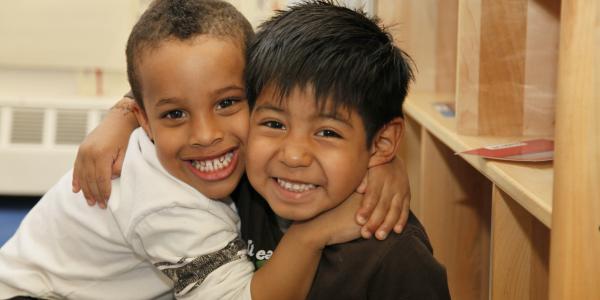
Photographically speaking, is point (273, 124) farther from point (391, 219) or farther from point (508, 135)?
point (508, 135)

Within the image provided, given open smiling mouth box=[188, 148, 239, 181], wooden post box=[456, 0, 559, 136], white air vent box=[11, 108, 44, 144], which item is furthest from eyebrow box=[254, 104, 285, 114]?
white air vent box=[11, 108, 44, 144]

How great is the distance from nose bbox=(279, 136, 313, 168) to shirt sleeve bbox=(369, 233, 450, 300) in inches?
6.6

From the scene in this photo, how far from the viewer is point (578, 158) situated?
0.71 metres

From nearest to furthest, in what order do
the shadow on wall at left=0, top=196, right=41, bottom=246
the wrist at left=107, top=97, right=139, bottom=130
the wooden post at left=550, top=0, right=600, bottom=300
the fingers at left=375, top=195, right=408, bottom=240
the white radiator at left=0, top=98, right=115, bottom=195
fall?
the wooden post at left=550, top=0, right=600, bottom=300
the fingers at left=375, top=195, right=408, bottom=240
the wrist at left=107, top=97, right=139, bottom=130
the shadow on wall at left=0, top=196, right=41, bottom=246
the white radiator at left=0, top=98, right=115, bottom=195

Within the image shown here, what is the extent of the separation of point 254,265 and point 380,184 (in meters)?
0.25

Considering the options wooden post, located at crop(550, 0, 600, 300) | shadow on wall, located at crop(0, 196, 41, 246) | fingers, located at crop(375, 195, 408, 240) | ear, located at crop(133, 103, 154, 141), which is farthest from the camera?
shadow on wall, located at crop(0, 196, 41, 246)

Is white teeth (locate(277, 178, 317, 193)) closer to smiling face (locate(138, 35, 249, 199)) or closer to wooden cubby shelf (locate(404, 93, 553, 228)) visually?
smiling face (locate(138, 35, 249, 199))

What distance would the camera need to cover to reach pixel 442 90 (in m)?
1.81

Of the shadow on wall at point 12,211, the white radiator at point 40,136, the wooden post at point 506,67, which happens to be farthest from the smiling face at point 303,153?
the white radiator at point 40,136

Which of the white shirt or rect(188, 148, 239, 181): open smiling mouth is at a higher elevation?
rect(188, 148, 239, 181): open smiling mouth

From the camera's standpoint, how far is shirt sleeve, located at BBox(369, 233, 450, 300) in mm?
990

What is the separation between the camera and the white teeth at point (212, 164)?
1113mm

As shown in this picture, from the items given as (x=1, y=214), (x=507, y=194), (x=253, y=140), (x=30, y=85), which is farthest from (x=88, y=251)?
(x=30, y=85)

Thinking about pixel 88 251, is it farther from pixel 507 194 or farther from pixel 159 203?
pixel 507 194
